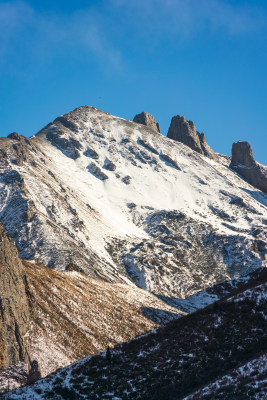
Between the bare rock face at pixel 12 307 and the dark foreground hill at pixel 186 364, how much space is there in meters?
28.0

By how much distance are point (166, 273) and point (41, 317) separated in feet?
333

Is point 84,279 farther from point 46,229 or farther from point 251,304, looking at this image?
point 251,304

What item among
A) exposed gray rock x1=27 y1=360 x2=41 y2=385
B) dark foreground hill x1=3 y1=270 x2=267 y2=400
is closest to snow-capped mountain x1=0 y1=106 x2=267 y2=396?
exposed gray rock x1=27 y1=360 x2=41 y2=385

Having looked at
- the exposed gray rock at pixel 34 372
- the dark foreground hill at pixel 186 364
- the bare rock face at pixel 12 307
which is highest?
the bare rock face at pixel 12 307

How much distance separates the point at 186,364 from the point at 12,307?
41.0 meters

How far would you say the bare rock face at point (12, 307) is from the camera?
62.8 metres

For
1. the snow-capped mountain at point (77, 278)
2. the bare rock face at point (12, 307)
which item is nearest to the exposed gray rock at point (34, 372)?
the snow-capped mountain at point (77, 278)

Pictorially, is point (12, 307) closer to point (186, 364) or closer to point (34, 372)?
point (34, 372)

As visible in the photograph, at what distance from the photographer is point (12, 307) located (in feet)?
225

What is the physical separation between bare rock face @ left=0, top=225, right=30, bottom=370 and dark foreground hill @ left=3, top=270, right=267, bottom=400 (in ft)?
91.9

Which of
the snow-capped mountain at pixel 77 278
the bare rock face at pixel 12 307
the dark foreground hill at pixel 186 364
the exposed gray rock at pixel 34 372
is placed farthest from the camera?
the snow-capped mountain at pixel 77 278

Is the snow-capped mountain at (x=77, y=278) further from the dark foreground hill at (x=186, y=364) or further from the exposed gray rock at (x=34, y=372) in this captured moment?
the dark foreground hill at (x=186, y=364)

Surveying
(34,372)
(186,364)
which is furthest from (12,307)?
(186,364)

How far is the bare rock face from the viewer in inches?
2472
